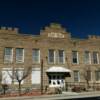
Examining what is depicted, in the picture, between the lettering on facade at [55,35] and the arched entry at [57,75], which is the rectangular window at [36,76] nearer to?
the arched entry at [57,75]

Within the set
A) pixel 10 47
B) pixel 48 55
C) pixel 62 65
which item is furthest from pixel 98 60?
pixel 10 47

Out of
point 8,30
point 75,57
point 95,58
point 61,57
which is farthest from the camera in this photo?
point 95,58

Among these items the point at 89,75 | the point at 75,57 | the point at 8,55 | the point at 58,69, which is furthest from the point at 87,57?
the point at 8,55

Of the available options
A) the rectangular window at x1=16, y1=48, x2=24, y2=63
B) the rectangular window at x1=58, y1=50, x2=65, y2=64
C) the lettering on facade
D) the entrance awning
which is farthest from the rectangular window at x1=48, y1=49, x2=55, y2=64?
the rectangular window at x1=16, y1=48, x2=24, y2=63

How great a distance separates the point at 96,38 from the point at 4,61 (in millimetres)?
→ 17852

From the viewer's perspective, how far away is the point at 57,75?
111ft

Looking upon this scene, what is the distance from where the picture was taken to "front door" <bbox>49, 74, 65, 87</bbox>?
33125 mm

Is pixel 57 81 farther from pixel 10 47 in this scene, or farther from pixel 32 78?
pixel 10 47

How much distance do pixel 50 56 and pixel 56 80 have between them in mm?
3958

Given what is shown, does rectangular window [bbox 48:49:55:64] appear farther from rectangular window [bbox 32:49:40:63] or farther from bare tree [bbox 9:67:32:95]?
bare tree [bbox 9:67:32:95]

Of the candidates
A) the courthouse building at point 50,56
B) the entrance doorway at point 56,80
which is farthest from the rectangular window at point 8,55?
the entrance doorway at point 56,80

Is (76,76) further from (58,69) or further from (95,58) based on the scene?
(95,58)

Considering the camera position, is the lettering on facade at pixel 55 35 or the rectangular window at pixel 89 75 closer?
the lettering on facade at pixel 55 35

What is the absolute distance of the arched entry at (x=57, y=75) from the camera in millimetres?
32672
